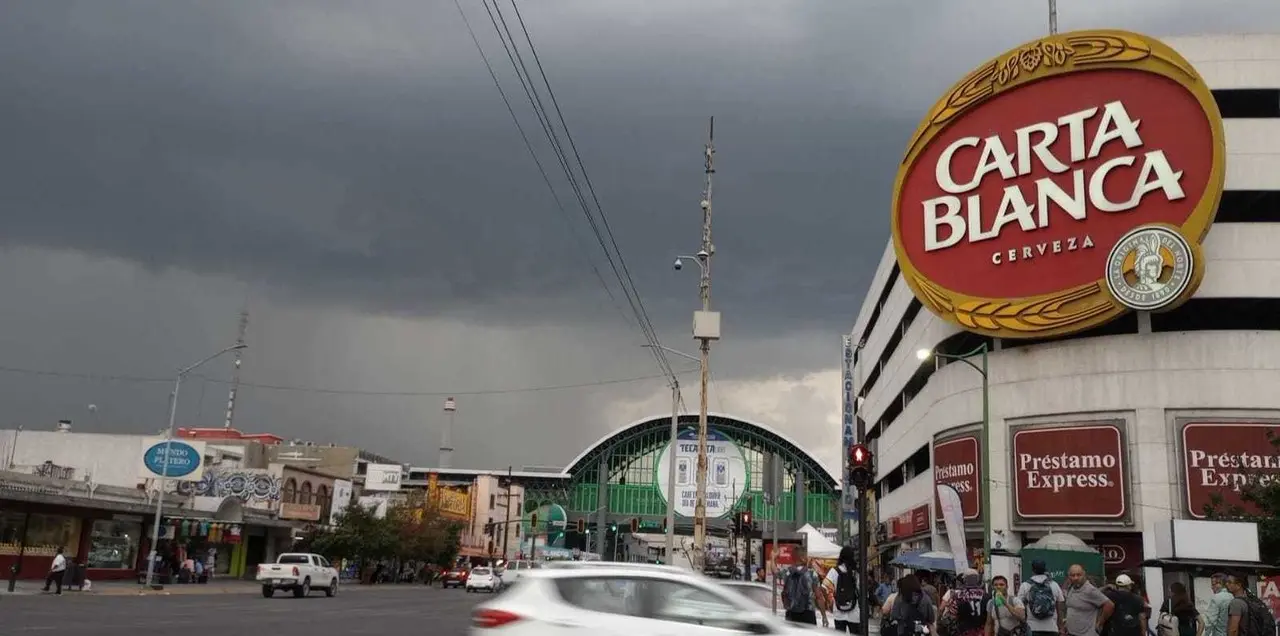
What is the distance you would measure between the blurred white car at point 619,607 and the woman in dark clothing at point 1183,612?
981 cm

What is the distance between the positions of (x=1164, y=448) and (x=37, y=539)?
43.1 meters

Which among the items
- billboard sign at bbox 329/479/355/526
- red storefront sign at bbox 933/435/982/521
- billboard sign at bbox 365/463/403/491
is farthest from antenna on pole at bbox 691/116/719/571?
billboard sign at bbox 365/463/403/491

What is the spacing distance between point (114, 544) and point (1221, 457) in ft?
150

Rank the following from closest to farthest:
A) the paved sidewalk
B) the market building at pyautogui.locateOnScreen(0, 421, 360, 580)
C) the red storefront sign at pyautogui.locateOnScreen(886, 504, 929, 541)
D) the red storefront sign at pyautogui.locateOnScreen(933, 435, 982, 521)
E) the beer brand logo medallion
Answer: the beer brand logo medallion < the paved sidewalk < the red storefront sign at pyautogui.locateOnScreen(933, 435, 982, 521) < the market building at pyautogui.locateOnScreen(0, 421, 360, 580) < the red storefront sign at pyautogui.locateOnScreen(886, 504, 929, 541)

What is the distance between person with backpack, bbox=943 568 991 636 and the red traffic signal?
2.25 m

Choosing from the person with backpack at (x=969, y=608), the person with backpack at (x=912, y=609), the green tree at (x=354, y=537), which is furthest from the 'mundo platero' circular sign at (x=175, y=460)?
the person with backpack at (x=969, y=608)

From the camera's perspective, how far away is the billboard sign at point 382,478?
2985 inches

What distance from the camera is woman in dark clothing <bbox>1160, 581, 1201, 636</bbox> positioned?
53.5 ft

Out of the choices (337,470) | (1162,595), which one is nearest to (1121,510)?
(1162,595)

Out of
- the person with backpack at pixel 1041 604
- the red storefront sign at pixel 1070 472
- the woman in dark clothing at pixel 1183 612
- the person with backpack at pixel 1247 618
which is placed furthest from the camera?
the red storefront sign at pixel 1070 472

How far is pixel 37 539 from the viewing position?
40.3m

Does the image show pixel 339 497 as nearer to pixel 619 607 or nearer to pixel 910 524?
pixel 910 524

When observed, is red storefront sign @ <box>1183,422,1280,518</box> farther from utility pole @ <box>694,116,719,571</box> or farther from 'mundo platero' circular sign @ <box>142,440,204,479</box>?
'mundo platero' circular sign @ <box>142,440,204,479</box>

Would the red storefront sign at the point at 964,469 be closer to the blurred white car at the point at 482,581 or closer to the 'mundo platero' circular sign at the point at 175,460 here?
the blurred white car at the point at 482,581
